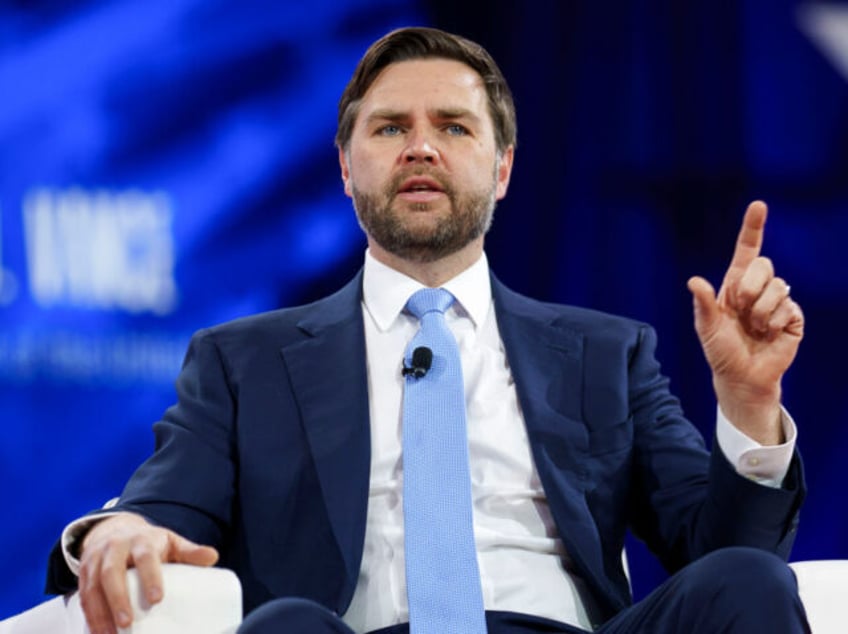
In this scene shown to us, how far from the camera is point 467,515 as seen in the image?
1.83m

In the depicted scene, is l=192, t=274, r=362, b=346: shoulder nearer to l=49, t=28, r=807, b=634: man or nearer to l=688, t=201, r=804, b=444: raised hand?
l=49, t=28, r=807, b=634: man

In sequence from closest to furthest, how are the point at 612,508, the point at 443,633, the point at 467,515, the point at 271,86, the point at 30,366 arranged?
the point at 443,633, the point at 467,515, the point at 612,508, the point at 30,366, the point at 271,86

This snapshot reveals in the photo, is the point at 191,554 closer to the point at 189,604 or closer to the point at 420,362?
the point at 189,604

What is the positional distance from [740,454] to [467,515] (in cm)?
37

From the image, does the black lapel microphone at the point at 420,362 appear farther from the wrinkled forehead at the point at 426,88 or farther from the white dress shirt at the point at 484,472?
the wrinkled forehead at the point at 426,88

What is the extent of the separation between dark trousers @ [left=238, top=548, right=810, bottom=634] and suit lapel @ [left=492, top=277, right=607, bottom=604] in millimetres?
358

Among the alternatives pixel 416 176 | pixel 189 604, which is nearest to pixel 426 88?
pixel 416 176

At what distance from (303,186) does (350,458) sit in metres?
1.48

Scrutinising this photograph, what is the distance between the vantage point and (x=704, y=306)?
167 cm

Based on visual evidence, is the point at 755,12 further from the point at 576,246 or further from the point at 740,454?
the point at 740,454

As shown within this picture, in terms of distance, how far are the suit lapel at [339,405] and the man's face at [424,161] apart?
5.0 inches

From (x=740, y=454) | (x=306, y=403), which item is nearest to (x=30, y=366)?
(x=306, y=403)

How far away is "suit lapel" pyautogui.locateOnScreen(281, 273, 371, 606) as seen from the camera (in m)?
1.85

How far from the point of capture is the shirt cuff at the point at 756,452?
1.73m
